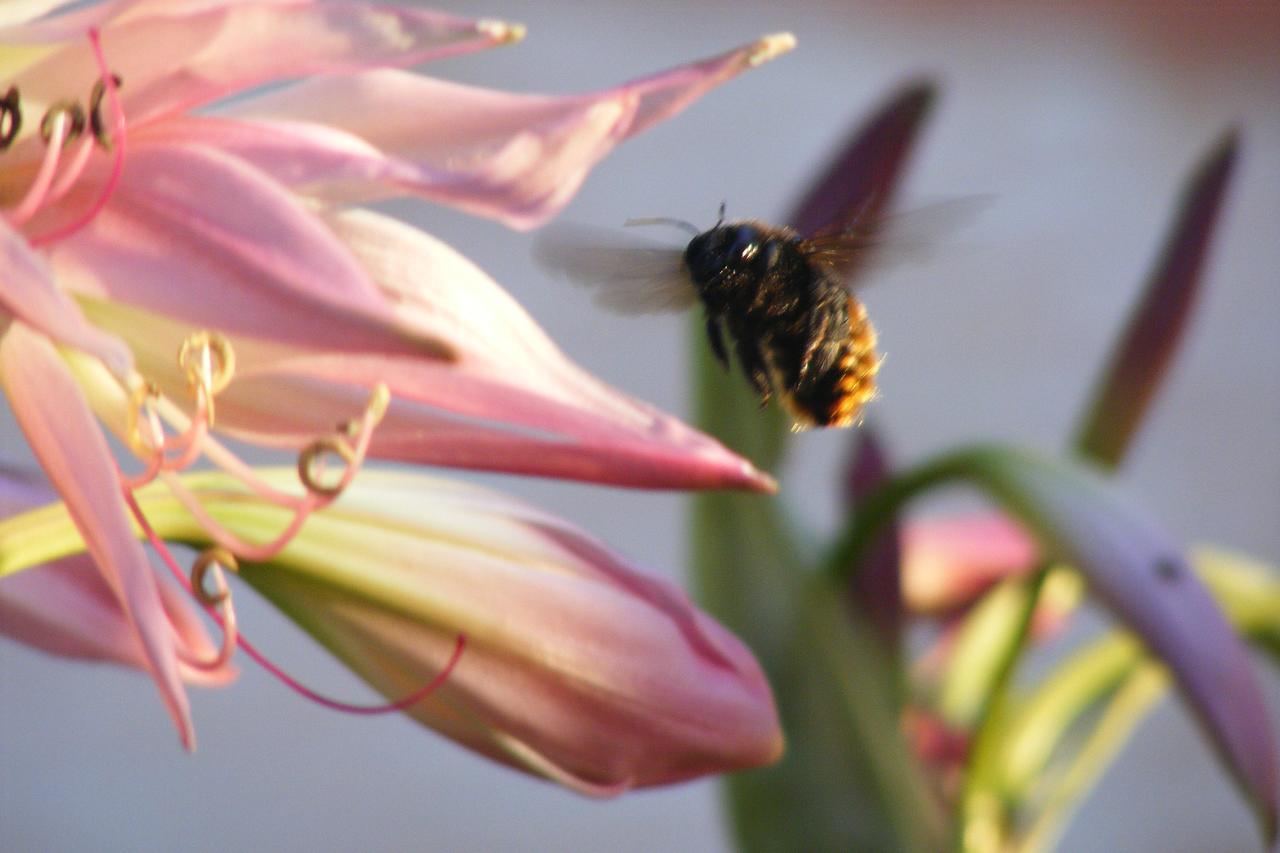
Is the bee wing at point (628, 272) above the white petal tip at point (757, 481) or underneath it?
underneath

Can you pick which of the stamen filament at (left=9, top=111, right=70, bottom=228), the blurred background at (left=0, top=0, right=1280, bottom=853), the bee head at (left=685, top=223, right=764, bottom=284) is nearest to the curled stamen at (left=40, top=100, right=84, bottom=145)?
the stamen filament at (left=9, top=111, right=70, bottom=228)

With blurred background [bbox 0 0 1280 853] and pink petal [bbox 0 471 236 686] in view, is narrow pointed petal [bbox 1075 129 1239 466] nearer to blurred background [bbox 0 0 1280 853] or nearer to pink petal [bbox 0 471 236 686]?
pink petal [bbox 0 471 236 686]

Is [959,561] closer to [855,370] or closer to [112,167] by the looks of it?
[855,370]

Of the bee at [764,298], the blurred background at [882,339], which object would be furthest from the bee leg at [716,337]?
the blurred background at [882,339]

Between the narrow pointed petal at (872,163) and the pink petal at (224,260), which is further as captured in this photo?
the narrow pointed petal at (872,163)

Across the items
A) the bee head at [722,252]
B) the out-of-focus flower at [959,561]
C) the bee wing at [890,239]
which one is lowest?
the out-of-focus flower at [959,561]

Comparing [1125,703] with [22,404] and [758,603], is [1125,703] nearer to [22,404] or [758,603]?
[758,603]

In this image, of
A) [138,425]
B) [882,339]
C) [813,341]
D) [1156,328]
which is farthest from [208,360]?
[882,339]

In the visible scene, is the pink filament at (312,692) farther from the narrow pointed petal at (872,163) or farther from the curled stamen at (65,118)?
the narrow pointed petal at (872,163)

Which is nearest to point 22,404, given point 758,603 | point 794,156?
point 758,603
